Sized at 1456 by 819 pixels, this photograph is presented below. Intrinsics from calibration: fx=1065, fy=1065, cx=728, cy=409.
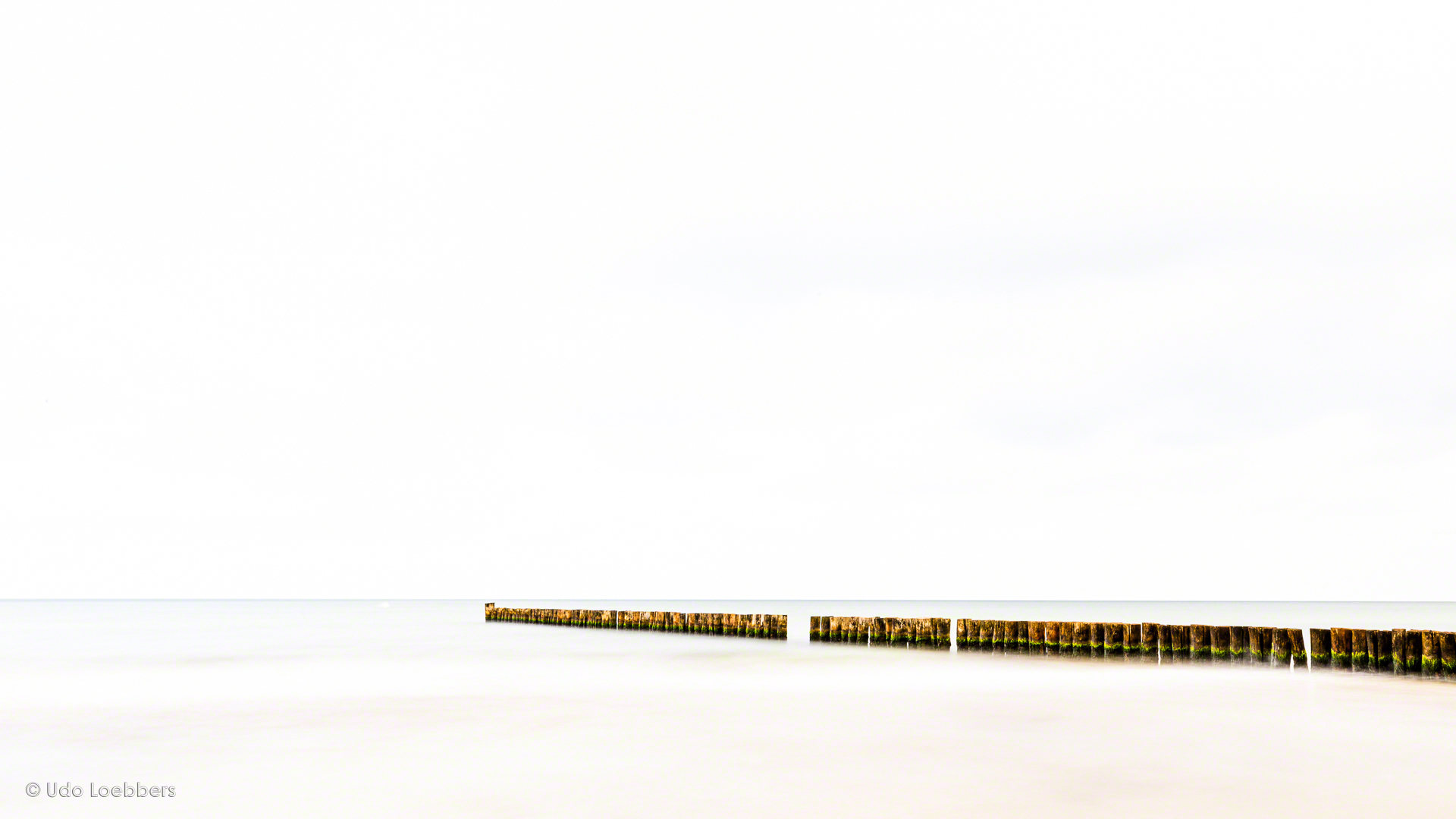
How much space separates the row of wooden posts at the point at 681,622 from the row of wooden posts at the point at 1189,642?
2.78m

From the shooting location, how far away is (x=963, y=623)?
2725 cm

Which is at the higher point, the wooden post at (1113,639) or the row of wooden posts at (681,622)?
the wooden post at (1113,639)

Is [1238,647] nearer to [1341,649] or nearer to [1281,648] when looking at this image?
[1281,648]

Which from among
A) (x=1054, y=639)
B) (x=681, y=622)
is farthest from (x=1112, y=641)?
(x=681, y=622)

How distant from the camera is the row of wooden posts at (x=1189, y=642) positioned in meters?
18.8

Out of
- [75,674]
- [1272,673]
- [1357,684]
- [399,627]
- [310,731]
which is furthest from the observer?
[399,627]

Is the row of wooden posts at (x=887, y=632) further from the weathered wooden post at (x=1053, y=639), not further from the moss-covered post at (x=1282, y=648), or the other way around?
the moss-covered post at (x=1282, y=648)

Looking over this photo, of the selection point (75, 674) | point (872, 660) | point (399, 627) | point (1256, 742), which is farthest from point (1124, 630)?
point (399, 627)

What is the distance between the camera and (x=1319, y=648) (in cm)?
2075

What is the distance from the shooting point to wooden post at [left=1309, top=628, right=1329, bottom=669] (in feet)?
67.2

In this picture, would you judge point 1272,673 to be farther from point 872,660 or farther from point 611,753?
point 611,753

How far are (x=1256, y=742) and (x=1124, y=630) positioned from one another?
1196cm

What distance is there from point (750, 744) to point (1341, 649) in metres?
13.5

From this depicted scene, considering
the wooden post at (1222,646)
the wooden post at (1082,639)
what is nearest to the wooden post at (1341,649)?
the wooden post at (1222,646)
